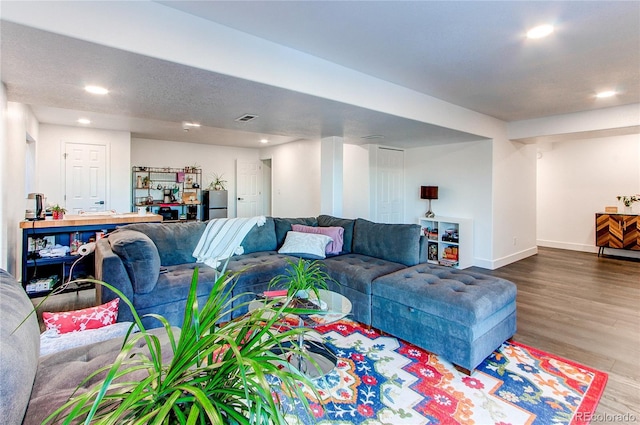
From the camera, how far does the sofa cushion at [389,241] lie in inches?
131

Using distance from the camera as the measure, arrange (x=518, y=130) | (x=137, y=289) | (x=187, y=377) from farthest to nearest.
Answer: (x=518, y=130) → (x=137, y=289) → (x=187, y=377)

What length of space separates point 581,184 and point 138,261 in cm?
810

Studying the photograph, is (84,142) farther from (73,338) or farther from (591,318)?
(591,318)

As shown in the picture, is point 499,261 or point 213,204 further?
point 213,204

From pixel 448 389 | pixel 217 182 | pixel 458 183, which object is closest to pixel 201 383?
pixel 448 389

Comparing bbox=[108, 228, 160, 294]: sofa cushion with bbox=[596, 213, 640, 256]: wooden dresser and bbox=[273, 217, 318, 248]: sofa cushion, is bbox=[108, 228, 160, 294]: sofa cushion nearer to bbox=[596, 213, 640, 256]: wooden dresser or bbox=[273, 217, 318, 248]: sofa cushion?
bbox=[273, 217, 318, 248]: sofa cushion

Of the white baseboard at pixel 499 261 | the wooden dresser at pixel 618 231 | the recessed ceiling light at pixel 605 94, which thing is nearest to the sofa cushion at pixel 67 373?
the white baseboard at pixel 499 261

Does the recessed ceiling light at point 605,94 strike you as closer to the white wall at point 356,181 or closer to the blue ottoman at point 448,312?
the blue ottoman at point 448,312

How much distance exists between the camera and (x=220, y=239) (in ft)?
11.4

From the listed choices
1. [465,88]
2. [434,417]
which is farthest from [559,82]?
[434,417]

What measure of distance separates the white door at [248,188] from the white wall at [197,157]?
15 centimetres

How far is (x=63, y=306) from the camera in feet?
11.2

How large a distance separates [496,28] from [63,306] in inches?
191

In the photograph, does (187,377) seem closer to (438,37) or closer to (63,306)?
(438,37)
